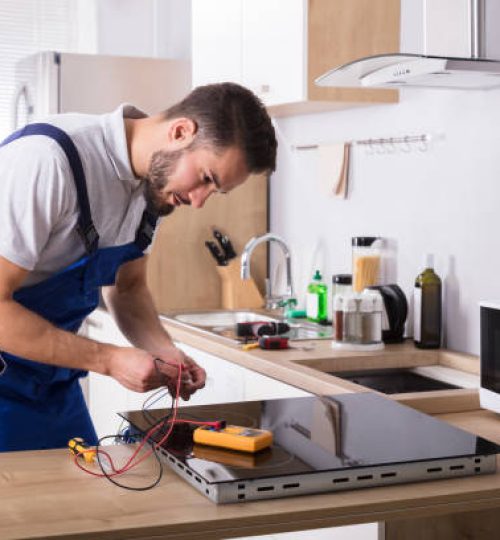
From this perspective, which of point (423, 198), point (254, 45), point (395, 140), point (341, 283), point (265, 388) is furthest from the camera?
point (254, 45)

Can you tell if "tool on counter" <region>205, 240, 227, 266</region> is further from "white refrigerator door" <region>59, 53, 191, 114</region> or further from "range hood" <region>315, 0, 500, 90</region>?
"range hood" <region>315, 0, 500, 90</region>

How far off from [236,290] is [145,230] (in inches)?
68.8

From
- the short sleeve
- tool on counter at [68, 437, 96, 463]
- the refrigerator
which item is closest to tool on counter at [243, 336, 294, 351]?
the short sleeve

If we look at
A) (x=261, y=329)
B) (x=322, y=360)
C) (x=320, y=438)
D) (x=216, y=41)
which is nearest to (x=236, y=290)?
(x=261, y=329)

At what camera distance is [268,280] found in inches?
150

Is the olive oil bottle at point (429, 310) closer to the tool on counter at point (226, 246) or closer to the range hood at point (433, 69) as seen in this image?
the range hood at point (433, 69)

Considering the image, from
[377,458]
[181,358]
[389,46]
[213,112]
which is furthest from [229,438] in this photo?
[389,46]

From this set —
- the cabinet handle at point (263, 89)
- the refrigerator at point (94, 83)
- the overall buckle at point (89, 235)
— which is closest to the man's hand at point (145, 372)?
the overall buckle at point (89, 235)

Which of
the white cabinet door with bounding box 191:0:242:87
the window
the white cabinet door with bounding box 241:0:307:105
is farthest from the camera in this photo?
the window

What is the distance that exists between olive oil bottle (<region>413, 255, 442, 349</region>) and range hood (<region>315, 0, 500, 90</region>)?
0.58m

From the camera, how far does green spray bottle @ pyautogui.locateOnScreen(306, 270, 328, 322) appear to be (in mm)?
3459

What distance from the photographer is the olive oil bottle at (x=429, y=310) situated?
287 centimetres

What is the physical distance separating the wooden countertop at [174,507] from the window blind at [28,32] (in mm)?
3677

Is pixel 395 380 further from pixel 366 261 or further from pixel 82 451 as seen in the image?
pixel 82 451
